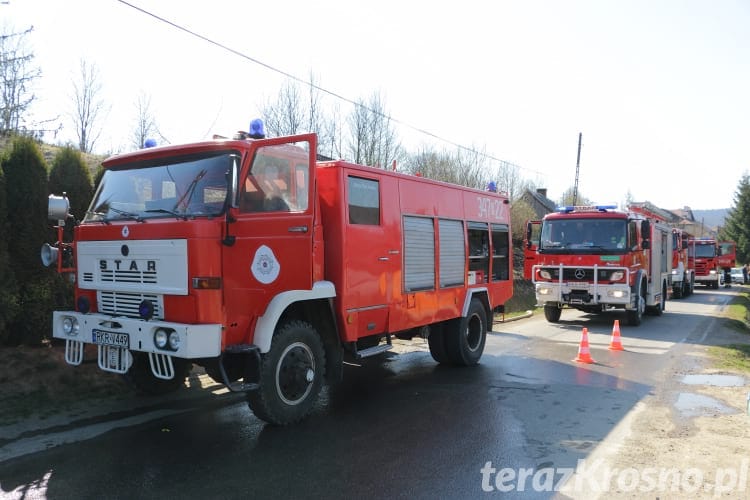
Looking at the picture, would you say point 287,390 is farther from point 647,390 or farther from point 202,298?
point 647,390

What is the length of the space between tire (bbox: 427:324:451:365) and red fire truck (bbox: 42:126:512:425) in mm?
1953

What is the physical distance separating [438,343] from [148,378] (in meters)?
4.10

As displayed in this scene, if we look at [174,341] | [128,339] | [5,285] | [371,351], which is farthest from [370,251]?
[5,285]

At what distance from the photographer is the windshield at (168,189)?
5289mm

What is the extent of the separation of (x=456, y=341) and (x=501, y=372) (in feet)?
2.57

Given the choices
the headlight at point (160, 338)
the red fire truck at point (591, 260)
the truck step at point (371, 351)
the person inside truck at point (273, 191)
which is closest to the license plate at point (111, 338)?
the headlight at point (160, 338)

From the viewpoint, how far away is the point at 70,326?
566 cm

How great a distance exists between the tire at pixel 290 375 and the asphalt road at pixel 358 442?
20cm

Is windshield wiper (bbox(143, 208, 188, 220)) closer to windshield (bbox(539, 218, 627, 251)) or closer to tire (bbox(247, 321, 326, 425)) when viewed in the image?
tire (bbox(247, 321, 326, 425))

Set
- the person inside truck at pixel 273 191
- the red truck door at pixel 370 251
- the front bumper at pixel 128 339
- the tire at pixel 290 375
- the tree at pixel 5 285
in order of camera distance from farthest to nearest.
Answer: the tree at pixel 5 285 → the red truck door at pixel 370 251 → the person inside truck at pixel 273 191 → the tire at pixel 290 375 → the front bumper at pixel 128 339

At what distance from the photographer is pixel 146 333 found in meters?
5.00

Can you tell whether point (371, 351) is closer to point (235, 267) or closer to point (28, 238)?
point (235, 267)

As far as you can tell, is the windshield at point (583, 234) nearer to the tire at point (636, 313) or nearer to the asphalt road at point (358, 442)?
the tire at point (636, 313)

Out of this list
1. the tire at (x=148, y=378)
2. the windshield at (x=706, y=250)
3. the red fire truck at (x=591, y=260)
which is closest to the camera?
the tire at (x=148, y=378)
